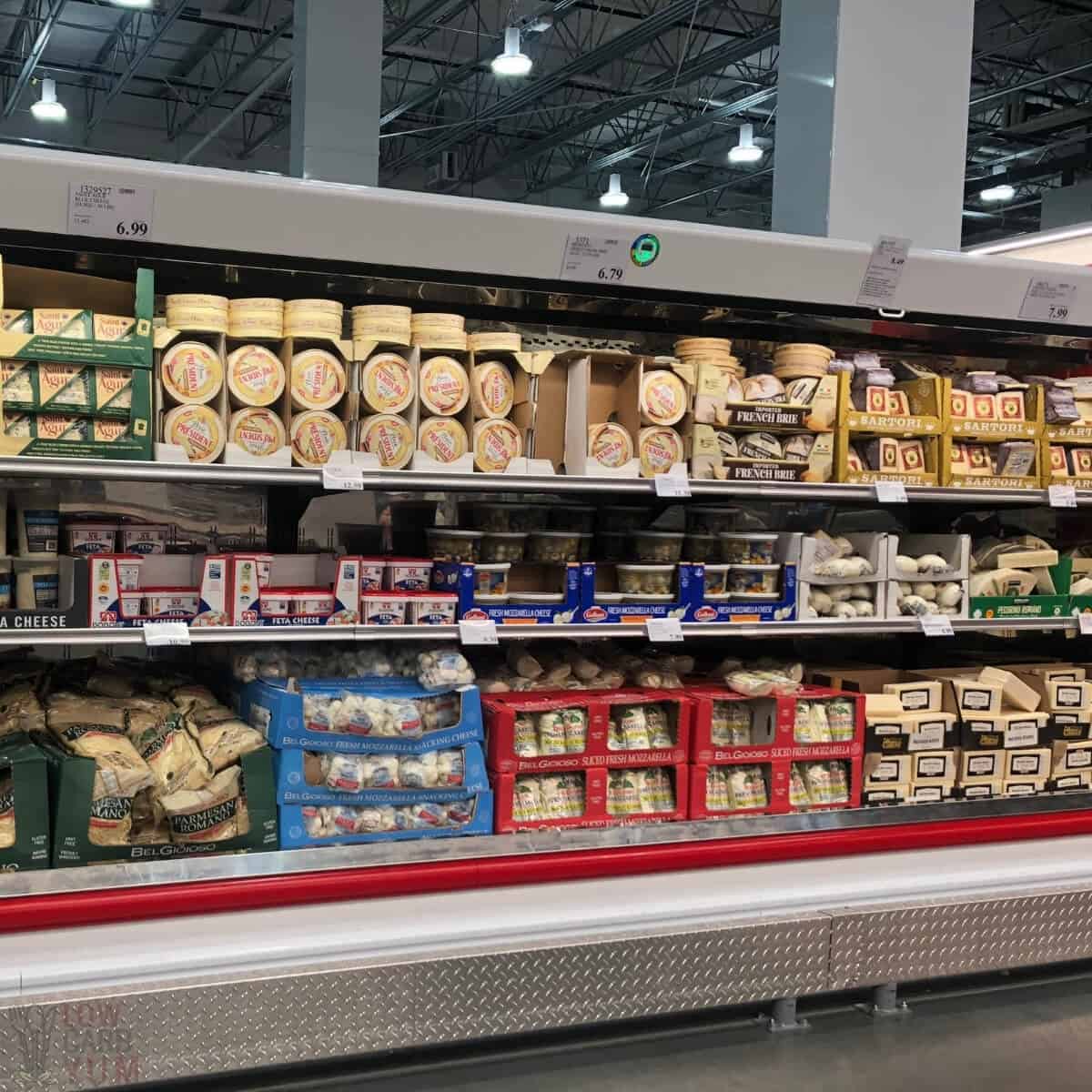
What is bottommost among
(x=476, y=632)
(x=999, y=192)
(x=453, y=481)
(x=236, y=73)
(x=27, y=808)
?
(x=27, y=808)

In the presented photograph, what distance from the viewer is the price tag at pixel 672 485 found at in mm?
3186

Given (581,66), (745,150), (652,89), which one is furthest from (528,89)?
(745,150)

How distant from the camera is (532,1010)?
2.81 meters

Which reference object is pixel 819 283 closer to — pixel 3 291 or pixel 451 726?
pixel 451 726

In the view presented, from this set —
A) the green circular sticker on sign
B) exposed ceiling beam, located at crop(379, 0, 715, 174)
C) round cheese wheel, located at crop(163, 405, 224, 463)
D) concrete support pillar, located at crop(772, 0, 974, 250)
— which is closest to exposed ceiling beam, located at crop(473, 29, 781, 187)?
exposed ceiling beam, located at crop(379, 0, 715, 174)

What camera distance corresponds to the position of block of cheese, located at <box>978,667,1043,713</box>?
3.80 m

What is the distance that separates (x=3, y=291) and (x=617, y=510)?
1.75 metres

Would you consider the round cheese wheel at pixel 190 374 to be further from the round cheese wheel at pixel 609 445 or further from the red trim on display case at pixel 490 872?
the red trim on display case at pixel 490 872

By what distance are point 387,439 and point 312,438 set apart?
0.18 m

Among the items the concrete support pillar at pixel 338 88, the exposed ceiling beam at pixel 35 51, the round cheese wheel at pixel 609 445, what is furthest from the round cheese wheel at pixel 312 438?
the exposed ceiling beam at pixel 35 51

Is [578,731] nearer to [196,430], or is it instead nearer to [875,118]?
[196,430]

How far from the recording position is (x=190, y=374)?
2842 millimetres

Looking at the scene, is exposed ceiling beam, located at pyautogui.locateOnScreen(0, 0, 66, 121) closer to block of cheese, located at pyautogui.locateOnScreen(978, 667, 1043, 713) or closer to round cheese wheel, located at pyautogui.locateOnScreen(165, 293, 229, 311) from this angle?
round cheese wheel, located at pyautogui.locateOnScreen(165, 293, 229, 311)

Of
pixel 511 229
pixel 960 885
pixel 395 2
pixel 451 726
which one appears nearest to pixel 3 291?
pixel 511 229
